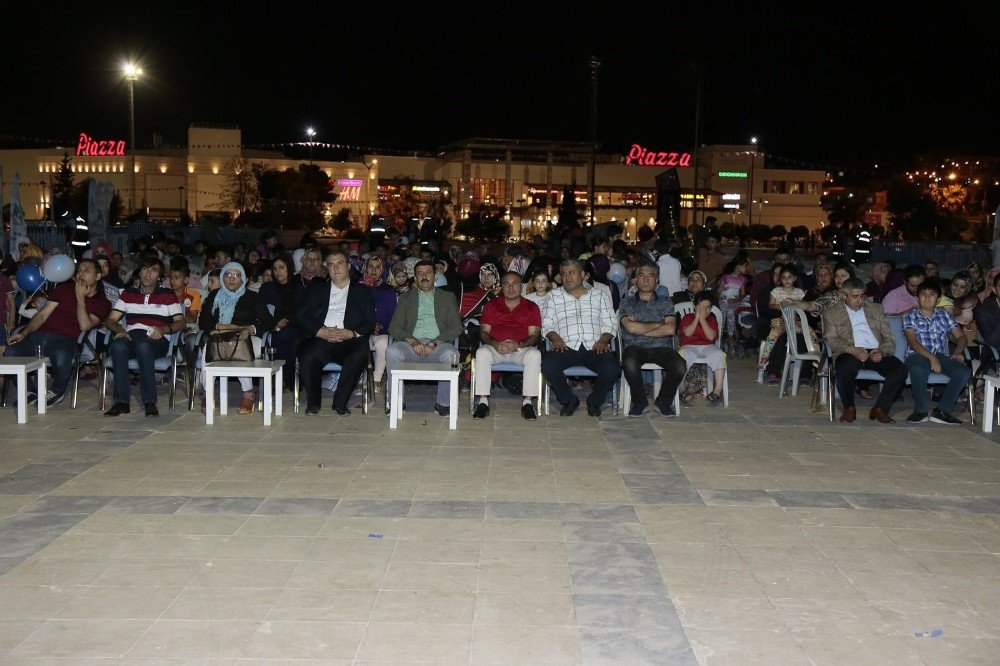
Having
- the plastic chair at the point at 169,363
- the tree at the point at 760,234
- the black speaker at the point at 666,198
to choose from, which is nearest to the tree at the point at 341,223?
the tree at the point at 760,234

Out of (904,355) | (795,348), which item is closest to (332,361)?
(795,348)

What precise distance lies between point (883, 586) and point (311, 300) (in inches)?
226

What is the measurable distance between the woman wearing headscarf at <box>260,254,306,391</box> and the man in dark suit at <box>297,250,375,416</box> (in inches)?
12.4

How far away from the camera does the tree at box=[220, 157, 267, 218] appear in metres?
72.8

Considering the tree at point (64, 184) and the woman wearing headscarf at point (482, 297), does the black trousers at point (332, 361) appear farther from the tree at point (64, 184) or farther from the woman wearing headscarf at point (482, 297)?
the tree at point (64, 184)

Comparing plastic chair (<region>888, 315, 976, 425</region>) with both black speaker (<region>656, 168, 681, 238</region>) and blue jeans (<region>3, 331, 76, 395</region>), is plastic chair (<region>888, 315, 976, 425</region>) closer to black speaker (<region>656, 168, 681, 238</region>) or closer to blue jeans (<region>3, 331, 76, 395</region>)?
blue jeans (<region>3, 331, 76, 395</region>)

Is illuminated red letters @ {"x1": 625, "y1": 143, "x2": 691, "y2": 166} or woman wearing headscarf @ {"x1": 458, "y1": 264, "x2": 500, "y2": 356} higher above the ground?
illuminated red letters @ {"x1": 625, "y1": 143, "x2": 691, "y2": 166}

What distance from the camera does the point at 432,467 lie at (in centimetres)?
659

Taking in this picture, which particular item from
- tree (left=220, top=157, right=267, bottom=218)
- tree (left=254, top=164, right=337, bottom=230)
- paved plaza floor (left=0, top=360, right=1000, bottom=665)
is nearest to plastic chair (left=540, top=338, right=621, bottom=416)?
paved plaza floor (left=0, top=360, right=1000, bottom=665)

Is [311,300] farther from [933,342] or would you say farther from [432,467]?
[933,342]

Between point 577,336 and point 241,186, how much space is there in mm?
68628

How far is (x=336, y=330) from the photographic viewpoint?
859 cm

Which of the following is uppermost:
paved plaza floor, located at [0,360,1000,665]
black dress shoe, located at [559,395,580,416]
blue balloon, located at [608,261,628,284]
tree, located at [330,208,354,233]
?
tree, located at [330,208,354,233]

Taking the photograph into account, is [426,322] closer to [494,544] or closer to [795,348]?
[795,348]
